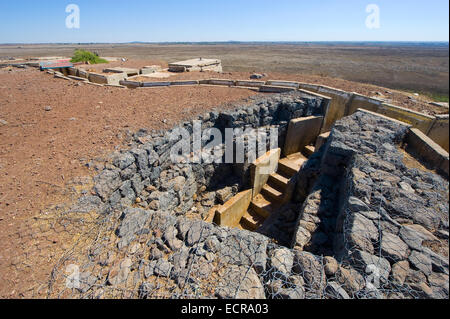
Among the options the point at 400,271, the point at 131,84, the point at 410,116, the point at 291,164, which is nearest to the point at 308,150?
the point at 291,164

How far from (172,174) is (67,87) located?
603 centimetres

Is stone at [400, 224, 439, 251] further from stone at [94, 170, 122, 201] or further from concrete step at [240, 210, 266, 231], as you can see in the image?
stone at [94, 170, 122, 201]

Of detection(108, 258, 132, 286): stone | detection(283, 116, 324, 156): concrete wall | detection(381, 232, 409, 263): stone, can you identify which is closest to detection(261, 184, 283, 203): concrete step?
detection(283, 116, 324, 156): concrete wall

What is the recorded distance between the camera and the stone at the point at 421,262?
2.44 metres

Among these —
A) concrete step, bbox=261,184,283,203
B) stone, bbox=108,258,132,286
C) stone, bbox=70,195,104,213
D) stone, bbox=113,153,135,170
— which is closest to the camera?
stone, bbox=108,258,132,286

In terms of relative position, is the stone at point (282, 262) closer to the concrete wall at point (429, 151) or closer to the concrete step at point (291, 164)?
the concrete wall at point (429, 151)

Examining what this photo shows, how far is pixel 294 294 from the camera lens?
2.36m

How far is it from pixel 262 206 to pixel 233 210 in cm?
111

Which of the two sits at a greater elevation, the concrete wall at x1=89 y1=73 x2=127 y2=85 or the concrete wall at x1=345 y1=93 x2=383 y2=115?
the concrete wall at x1=89 y1=73 x2=127 y2=85

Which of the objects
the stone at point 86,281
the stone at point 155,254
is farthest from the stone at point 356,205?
the stone at point 86,281

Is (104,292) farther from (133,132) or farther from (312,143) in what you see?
(312,143)

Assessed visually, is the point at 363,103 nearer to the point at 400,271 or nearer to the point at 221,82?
the point at 221,82

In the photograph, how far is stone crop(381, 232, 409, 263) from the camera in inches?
103

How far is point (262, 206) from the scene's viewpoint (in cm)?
694
